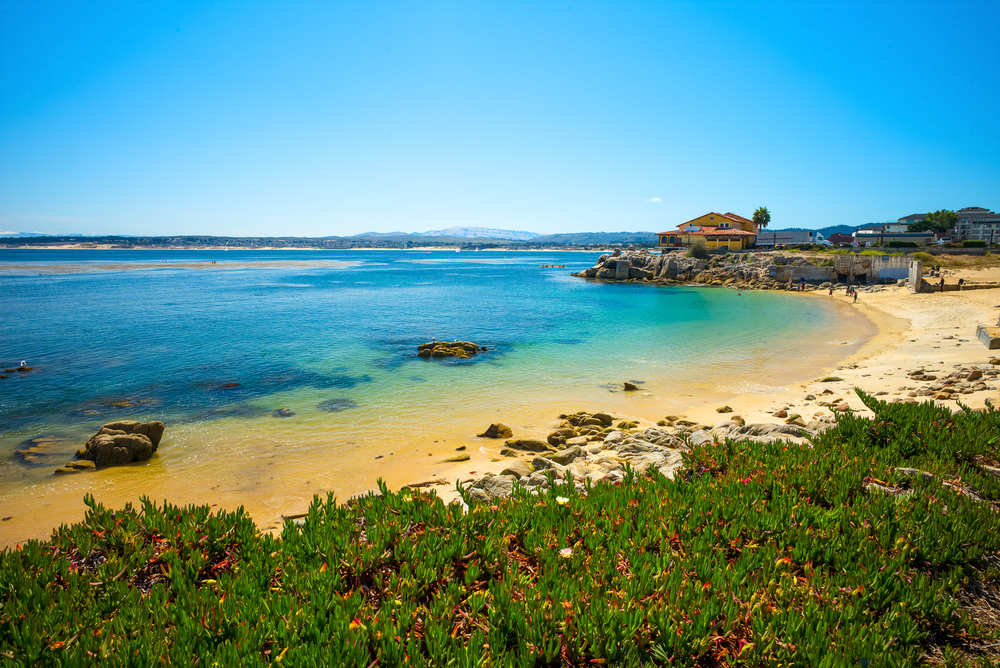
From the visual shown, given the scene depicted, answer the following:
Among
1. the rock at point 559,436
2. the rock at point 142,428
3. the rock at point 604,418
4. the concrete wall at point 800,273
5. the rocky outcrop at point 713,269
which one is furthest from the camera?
the rocky outcrop at point 713,269

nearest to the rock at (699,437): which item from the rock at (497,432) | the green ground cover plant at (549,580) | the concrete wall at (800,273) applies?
the rock at (497,432)

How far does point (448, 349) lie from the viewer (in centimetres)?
2330

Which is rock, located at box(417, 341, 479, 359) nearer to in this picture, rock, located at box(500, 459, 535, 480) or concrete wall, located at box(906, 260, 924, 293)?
rock, located at box(500, 459, 535, 480)

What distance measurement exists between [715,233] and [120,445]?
8981 centimetres

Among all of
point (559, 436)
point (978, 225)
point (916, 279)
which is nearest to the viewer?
point (559, 436)

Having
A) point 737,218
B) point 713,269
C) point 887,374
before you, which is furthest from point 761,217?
point 887,374

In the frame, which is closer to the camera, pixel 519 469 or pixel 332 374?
pixel 519 469

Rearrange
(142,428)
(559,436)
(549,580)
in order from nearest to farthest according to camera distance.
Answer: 1. (549,580)
2. (142,428)
3. (559,436)

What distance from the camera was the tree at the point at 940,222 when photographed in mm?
96812

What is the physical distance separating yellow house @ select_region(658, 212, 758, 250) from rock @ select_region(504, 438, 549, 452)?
79.2 metres

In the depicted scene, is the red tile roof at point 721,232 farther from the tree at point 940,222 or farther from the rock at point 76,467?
the rock at point 76,467

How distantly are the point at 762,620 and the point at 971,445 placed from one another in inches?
198

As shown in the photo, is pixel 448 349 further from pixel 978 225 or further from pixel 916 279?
pixel 978 225

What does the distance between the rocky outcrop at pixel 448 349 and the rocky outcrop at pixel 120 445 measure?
40.5 ft
